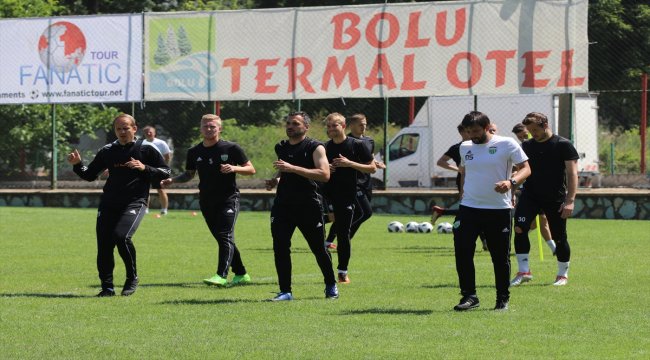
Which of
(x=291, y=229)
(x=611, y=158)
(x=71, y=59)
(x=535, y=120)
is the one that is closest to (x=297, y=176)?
(x=291, y=229)

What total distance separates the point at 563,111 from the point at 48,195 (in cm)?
1318

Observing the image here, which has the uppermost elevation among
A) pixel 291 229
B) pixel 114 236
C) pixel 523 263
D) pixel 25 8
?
pixel 25 8

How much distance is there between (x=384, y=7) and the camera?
1131 inches

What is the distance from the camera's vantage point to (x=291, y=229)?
11805mm

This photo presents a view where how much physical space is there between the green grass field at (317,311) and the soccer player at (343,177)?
41 centimetres

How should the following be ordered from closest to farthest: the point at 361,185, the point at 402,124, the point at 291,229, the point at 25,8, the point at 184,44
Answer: the point at 291,229 → the point at 361,185 → the point at 184,44 → the point at 402,124 → the point at 25,8

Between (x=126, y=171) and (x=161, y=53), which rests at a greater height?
(x=161, y=53)

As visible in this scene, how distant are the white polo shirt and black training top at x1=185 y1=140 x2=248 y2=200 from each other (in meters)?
2.95

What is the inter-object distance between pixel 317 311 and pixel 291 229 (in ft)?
3.98

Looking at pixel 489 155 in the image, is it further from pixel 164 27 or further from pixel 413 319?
pixel 164 27

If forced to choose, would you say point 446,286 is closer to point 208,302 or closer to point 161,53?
point 208,302

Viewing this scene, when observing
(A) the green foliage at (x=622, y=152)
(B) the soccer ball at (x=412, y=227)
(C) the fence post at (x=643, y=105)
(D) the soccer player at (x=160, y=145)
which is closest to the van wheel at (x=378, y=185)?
(D) the soccer player at (x=160, y=145)

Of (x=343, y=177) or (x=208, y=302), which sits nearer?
(x=208, y=302)

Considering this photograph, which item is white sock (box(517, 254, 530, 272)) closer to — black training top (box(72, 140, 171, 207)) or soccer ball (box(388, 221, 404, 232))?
black training top (box(72, 140, 171, 207))
